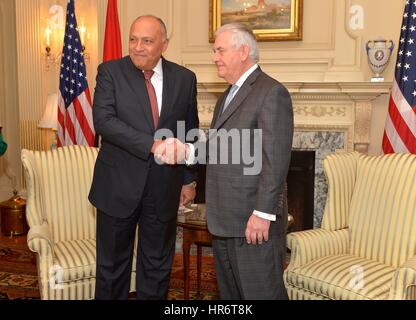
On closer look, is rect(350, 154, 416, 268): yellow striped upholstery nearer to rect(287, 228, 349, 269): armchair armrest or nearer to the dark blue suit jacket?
rect(287, 228, 349, 269): armchair armrest

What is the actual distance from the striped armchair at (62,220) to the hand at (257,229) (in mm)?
1016

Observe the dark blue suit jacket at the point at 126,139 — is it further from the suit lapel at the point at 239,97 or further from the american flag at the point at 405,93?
the american flag at the point at 405,93

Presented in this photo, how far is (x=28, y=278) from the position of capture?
4168 mm

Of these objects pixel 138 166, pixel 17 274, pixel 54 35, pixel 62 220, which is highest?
pixel 54 35

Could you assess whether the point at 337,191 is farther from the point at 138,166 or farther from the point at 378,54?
the point at 378,54

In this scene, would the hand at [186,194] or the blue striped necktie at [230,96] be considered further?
the hand at [186,194]

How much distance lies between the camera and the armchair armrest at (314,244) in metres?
3.01

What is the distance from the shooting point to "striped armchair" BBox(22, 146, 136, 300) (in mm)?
2926

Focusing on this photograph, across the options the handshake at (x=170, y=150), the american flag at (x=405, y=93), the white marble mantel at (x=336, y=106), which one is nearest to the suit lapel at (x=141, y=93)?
the handshake at (x=170, y=150)

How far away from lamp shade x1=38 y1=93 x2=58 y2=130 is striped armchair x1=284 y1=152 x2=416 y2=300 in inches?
124

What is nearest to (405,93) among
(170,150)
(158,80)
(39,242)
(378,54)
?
(378,54)

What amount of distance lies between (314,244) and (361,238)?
13.7 inches

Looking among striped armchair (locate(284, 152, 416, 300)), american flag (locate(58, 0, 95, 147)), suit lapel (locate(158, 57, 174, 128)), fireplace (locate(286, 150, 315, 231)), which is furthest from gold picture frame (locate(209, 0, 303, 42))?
suit lapel (locate(158, 57, 174, 128))

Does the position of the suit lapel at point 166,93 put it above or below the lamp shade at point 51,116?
above
